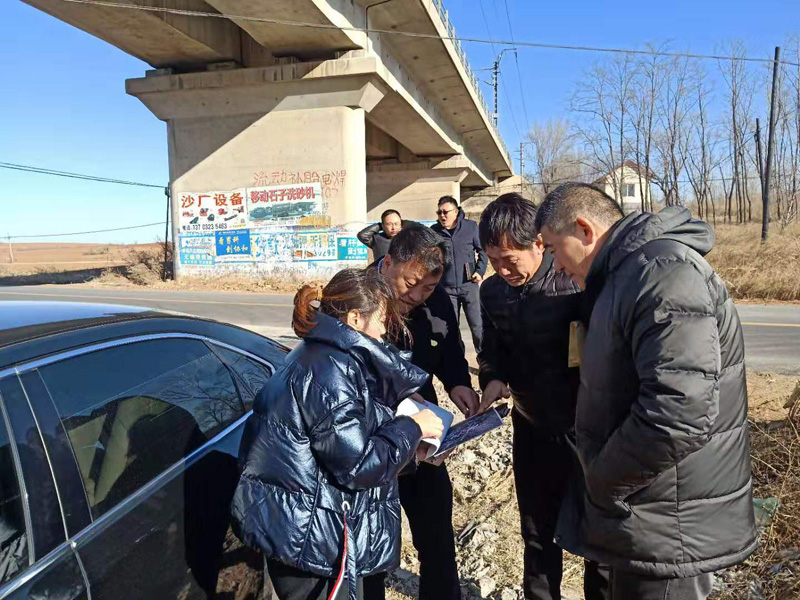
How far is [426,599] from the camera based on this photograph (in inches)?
93.7

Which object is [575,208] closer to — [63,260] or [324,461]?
[324,461]

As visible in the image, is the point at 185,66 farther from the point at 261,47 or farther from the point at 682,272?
the point at 682,272

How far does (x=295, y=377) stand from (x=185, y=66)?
17672 millimetres

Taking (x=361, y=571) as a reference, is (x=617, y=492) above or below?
above

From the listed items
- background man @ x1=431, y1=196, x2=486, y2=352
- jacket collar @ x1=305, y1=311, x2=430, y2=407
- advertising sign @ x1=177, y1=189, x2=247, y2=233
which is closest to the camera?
jacket collar @ x1=305, y1=311, x2=430, y2=407

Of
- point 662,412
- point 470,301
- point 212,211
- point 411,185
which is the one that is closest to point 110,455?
point 662,412

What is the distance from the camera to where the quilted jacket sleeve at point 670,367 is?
4.28 ft

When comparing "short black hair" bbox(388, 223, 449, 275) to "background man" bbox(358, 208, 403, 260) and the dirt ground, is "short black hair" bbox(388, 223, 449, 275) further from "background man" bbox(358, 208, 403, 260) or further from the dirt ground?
"background man" bbox(358, 208, 403, 260)

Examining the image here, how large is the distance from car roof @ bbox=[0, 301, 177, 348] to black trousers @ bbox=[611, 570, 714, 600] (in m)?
1.73

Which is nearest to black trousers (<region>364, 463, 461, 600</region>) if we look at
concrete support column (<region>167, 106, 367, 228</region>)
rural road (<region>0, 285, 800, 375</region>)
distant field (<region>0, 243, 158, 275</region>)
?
rural road (<region>0, 285, 800, 375</region>)

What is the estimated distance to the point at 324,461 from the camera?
5.06 ft

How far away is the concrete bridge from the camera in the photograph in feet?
47.9

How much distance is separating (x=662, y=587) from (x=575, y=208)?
3.56ft

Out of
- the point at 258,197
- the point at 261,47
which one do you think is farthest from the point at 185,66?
the point at 258,197
